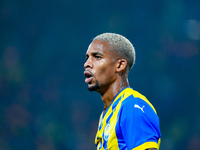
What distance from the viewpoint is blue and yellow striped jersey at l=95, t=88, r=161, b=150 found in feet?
4.65

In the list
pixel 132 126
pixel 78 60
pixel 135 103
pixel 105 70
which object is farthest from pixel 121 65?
pixel 78 60

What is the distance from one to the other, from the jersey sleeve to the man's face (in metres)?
0.38

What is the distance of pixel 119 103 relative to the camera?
168cm

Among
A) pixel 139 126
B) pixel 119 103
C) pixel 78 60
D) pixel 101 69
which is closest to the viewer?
pixel 139 126

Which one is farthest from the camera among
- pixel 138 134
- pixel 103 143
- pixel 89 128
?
pixel 89 128

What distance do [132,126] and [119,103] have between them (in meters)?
0.27

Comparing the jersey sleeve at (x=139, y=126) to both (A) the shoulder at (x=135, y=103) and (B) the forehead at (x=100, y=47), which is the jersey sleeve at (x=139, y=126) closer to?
(A) the shoulder at (x=135, y=103)

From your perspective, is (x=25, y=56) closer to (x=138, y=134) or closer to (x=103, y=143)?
(x=103, y=143)

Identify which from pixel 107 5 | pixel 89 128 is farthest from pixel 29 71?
pixel 107 5

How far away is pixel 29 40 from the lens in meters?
4.90

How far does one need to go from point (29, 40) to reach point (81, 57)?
87 cm

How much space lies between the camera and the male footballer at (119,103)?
1.43m

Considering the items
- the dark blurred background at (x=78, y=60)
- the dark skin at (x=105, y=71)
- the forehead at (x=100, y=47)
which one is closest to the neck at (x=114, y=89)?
the dark skin at (x=105, y=71)

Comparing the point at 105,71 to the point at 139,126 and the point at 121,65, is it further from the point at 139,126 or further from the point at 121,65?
the point at 139,126
